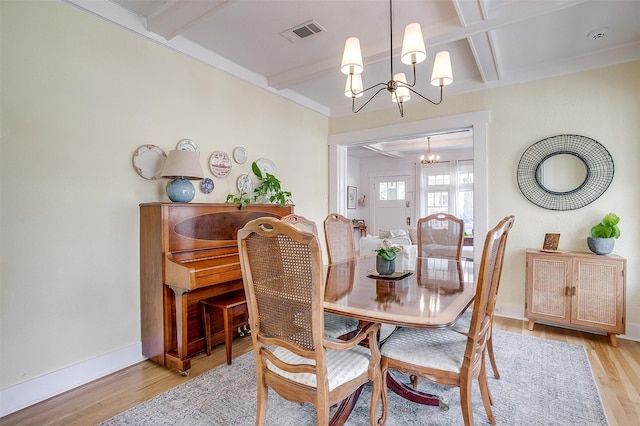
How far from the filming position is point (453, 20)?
2.54 m

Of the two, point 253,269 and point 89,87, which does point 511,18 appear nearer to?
point 253,269

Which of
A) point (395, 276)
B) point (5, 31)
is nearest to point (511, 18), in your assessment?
point (395, 276)

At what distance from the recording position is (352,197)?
858 centimetres

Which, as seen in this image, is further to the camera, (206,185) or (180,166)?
(206,185)

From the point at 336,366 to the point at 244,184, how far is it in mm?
2459

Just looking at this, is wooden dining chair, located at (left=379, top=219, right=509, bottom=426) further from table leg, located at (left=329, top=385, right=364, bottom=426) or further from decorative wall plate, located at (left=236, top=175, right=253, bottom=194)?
decorative wall plate, located at (left=236, top=175, right=253, bottom=194)

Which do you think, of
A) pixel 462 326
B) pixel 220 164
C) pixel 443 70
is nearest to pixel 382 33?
pixel 443 70

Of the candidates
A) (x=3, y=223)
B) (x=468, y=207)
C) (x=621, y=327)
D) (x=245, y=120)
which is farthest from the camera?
(x=468, y=207)

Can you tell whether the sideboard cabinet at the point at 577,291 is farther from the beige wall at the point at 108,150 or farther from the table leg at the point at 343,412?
the table leg at the point at 343,412

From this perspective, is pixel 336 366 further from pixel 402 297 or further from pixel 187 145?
pixel 187 145

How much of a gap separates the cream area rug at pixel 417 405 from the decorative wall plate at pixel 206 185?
1618 mm

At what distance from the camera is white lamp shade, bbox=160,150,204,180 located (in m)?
2.47

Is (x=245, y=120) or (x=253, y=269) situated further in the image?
(x=245, y=120)

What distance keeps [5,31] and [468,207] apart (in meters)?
7.76
